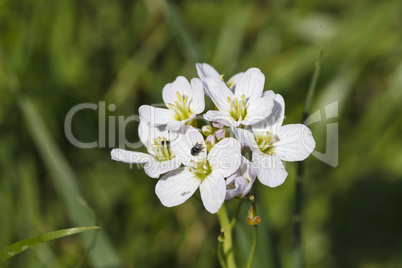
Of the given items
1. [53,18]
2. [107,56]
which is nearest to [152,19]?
[107,56]

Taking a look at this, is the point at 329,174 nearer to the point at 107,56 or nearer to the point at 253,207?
the point at 253,207

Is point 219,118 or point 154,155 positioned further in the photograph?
point 154,155

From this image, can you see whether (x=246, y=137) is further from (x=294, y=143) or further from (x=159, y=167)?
(x=159, y=167)

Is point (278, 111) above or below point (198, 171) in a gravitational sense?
above

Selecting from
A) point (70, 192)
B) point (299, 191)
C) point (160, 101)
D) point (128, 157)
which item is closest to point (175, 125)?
point (128, 157)

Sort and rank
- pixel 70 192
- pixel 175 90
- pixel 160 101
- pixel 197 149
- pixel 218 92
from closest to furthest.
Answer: pixel 197 149 < pixel 218 92 < pixel 175 90 < pixel 70 192 < pixel 160 101

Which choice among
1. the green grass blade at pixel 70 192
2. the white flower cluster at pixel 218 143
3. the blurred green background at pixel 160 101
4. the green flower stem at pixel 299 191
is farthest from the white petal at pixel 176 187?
the blurred green background at pixel 160 101

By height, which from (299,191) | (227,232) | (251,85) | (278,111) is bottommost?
(227,232)
